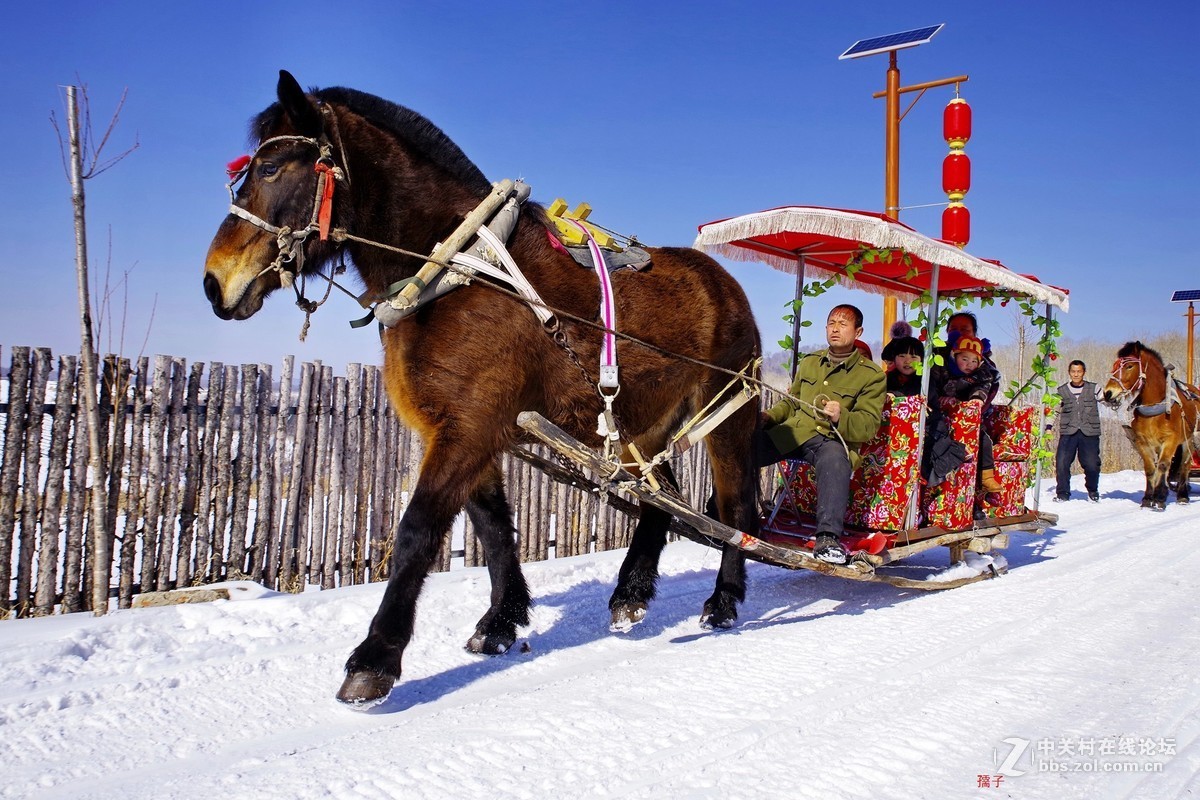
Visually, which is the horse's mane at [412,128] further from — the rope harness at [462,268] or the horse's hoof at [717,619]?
the horse's hoof at [717,619]

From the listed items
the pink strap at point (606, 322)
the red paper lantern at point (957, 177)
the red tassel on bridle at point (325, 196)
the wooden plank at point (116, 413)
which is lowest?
the wooden plank at point (116, 413)

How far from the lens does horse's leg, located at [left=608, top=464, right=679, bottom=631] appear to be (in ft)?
14.3

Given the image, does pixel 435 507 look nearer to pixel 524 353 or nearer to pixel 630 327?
pixel 524 353

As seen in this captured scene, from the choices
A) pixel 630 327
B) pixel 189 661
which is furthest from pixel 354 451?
pixel 630 327

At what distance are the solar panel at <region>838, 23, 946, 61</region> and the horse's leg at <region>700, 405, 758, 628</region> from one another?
7.67m

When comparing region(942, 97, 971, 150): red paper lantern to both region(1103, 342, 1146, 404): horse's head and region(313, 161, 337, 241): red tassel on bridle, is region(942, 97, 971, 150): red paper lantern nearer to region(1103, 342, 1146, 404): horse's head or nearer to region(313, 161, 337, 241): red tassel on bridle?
region(1103, 342, 1146, 404): horse's head

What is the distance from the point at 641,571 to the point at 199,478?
3011 mm

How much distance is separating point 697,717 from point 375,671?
4.01 ft

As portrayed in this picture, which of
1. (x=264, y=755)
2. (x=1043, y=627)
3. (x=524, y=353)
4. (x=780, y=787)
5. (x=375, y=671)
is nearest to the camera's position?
(x=780, y=787)

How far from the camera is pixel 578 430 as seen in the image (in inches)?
153

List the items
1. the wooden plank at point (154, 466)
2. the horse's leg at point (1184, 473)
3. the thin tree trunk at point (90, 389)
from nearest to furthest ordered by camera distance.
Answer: the thin tree trunk at point (90, 389) → the wooden plank at point (154, 466) → the horse's leg at point (1184, 473)

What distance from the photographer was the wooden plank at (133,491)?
4.98m

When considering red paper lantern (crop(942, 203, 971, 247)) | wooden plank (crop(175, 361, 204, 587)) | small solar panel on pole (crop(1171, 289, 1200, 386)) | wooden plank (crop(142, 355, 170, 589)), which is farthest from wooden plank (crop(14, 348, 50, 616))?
small solar panel on pole (crop(1171, 289, 1200, 386))

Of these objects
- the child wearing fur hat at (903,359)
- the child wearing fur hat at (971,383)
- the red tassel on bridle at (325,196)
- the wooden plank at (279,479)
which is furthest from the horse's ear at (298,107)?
the child wearing fur hat at (971,383)
